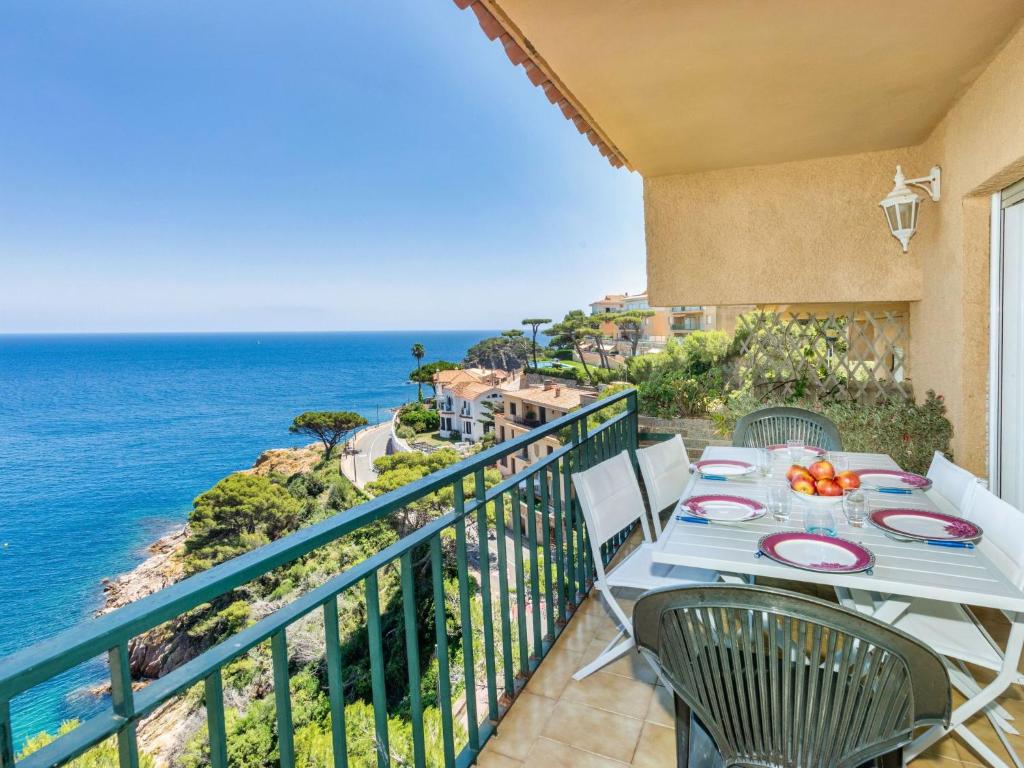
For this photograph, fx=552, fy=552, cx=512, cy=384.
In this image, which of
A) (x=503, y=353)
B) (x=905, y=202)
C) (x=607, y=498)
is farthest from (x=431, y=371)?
(x=607, y=498)

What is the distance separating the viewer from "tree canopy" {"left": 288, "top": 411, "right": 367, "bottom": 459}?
33.1 meters

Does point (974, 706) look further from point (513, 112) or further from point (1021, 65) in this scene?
point (513, 112)

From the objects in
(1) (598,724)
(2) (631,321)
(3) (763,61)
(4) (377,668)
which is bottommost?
(1) (598,724)

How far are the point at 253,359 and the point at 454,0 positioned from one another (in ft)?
252

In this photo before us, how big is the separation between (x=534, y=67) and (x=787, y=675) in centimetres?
268

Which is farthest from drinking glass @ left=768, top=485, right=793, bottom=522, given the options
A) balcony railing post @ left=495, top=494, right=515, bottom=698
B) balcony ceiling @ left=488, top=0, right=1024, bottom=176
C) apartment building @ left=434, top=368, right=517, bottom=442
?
apartment building @ left=434, top=368, right=517, bottom=442

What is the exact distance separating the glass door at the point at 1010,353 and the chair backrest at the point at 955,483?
1118mm

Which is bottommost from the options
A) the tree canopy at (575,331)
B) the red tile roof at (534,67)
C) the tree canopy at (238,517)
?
the tree canopy at (238,517)

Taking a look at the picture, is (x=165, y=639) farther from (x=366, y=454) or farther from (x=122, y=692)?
(x=122, y=692)

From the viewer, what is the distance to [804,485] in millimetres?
2043

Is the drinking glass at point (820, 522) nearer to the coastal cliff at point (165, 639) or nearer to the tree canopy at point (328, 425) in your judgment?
the coastal cliff at point (165, 639)

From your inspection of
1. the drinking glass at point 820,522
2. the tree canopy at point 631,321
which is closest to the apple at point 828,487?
the drinking glass at point 820,522

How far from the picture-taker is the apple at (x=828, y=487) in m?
2.01

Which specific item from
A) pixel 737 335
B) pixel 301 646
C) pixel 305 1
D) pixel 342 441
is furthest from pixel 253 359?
pixel 737 335
